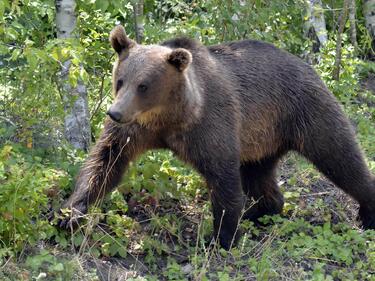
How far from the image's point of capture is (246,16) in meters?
9.41

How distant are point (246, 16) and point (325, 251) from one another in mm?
3382

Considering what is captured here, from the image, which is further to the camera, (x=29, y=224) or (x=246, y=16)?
(x=246, y=16)

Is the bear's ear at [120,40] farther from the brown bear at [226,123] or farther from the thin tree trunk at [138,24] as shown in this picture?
the thin tree trunk at [138,24]

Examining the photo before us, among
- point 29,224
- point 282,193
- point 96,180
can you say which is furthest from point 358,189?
point 29,224

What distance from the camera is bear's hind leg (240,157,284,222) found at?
7.89 metres

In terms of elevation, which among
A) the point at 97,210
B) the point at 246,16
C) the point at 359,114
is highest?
the point at 246,16

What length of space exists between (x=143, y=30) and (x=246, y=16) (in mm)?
1228

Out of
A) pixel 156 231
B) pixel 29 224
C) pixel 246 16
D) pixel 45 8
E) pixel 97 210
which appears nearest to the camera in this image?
pixel 29 224

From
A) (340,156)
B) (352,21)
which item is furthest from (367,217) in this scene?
(352,21)

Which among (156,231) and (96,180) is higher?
(96,180)

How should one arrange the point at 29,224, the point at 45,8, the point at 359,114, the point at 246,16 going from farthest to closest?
the point at 359,114, the point at 246,16, the point at 45,8, the point at 29,224

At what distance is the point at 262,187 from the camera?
7922 mm

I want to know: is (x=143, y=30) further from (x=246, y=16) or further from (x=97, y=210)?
(x=97, y=210)

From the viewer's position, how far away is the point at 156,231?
7145mm
